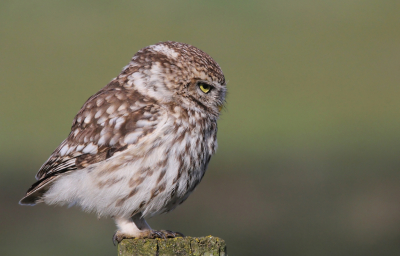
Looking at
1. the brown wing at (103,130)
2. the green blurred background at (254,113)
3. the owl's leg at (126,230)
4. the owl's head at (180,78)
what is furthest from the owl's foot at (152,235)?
the green blurred background at (254,113)

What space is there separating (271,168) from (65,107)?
5430mm

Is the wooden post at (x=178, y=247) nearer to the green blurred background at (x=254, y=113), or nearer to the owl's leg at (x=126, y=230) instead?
the owl's leg at (x=126, y=230)

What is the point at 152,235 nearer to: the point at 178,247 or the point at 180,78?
the point at 178,247

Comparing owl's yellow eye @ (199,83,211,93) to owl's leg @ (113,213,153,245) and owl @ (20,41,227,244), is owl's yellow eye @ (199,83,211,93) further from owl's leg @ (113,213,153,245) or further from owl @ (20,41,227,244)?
owl's leg @ (113,213,153,245)

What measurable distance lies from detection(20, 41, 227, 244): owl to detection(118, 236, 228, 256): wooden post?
57 cm

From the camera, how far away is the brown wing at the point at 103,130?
325 cm

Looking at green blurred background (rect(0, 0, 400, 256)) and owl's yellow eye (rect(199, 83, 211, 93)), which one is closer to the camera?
owl's yellow eye (rect(199, 83, 211, 93))

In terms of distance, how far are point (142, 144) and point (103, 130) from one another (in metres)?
0.27

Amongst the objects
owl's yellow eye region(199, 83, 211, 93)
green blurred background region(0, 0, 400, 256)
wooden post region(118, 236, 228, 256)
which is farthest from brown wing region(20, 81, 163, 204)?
green blurred background region(0, 0, 400, 256)

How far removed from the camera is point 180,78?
3.43 m

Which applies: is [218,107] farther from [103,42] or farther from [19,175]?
[103,42]

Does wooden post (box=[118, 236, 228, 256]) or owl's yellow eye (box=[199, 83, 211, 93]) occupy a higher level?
owl's yellow eye (box=[199, 83, 211, 93])

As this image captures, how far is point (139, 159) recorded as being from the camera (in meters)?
3.21

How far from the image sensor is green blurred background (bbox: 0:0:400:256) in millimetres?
8672
